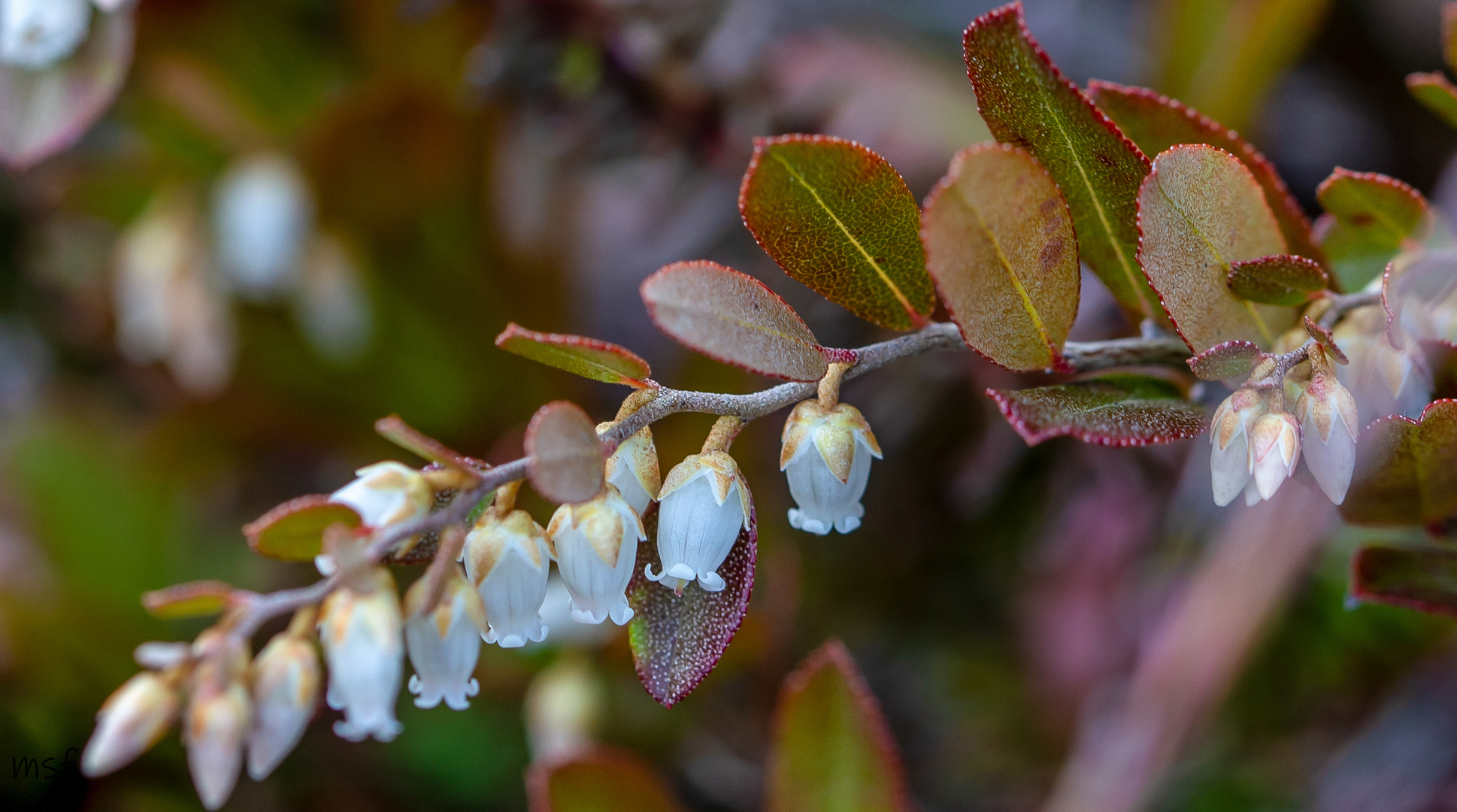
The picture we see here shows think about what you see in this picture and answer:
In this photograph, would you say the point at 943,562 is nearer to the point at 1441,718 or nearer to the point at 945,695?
the point at 945,695

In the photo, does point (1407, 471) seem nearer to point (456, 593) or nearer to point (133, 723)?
point (456, 593)

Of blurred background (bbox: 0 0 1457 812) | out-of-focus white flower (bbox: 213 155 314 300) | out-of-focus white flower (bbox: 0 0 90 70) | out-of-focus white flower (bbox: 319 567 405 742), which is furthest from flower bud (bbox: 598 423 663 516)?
out-of-focus white flower (bbox: 213 155 314 300)

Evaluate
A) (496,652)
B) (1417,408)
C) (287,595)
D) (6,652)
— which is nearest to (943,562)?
(496,652)

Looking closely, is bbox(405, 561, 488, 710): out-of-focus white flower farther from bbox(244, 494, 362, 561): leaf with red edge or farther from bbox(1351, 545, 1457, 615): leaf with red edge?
bbox(1351, 545, 1457, 615): leaf with red edge

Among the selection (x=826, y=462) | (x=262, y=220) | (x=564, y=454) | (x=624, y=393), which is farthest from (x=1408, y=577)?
(x=262, y=220)

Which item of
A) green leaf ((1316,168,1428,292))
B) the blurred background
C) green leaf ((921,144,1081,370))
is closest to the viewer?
green leaf ((921,144,1081,370))
